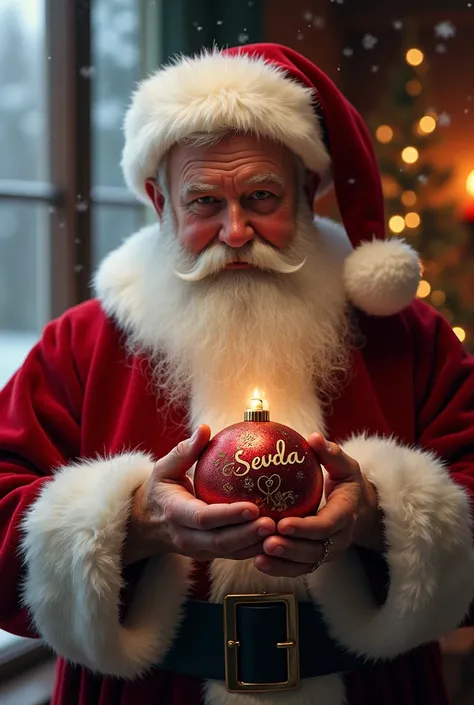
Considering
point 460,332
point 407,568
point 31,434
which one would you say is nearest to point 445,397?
point 407,568

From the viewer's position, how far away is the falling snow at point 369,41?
2.61 m

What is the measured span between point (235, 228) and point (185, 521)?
20.4 inches

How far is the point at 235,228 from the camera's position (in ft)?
4.63

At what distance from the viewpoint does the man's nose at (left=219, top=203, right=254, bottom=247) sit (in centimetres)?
141

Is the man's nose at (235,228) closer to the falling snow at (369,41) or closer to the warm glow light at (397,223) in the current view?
the falling snow at (369,41)

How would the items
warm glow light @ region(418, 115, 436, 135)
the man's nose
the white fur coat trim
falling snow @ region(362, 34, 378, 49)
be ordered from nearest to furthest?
the white fur coat trim < the man's nose < falling snow @ region(362, 34, 378, 49) < warm glow light @ region(418, 115, 436, 135)

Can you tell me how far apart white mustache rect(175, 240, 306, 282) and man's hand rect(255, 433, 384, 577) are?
15.8 inches

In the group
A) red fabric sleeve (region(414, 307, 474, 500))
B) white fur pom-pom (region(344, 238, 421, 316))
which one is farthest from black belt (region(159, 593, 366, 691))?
white fur pom-pom (region(344, 238, 421, 316))

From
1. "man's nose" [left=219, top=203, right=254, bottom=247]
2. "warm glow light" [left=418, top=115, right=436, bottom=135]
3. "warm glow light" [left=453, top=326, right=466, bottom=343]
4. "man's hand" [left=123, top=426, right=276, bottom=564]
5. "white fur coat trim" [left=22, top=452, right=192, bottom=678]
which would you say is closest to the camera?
"man's hand" [left=123, top=426, right=276, bottom=564]

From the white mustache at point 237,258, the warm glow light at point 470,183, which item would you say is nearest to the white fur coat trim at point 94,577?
the white mustache at point 237,258

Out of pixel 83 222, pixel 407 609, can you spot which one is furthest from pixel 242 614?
pixel 83 222

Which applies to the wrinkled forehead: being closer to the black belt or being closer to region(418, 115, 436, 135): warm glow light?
the black belt

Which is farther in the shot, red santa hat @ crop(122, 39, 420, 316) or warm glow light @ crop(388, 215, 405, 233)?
warm glow light @ crop(388, 215, 405, 233)

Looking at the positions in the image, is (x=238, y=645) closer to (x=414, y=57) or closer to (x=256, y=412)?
(x=256, y=412)
